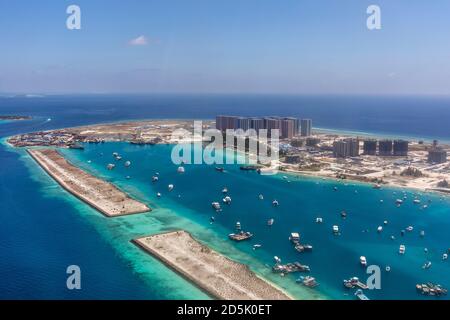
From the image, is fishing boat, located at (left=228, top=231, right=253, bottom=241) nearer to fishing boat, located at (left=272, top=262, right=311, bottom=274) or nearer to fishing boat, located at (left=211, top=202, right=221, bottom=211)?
fishing boat, located at (left=272, top=262, right=311, bottom=274)

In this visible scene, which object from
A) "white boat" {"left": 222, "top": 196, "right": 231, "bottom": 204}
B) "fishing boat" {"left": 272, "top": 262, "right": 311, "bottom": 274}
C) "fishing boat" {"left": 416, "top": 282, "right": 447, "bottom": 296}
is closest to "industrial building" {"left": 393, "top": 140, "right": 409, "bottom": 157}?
"white boat" {"left": 222, "top": 196, "right": 231, "bottom": 204}

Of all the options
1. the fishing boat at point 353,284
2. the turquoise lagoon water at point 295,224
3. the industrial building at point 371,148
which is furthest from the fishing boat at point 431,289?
the industrial building at point 371,148

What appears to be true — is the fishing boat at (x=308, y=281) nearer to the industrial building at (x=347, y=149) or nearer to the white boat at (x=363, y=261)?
the white boat at (x=363, y=261)
